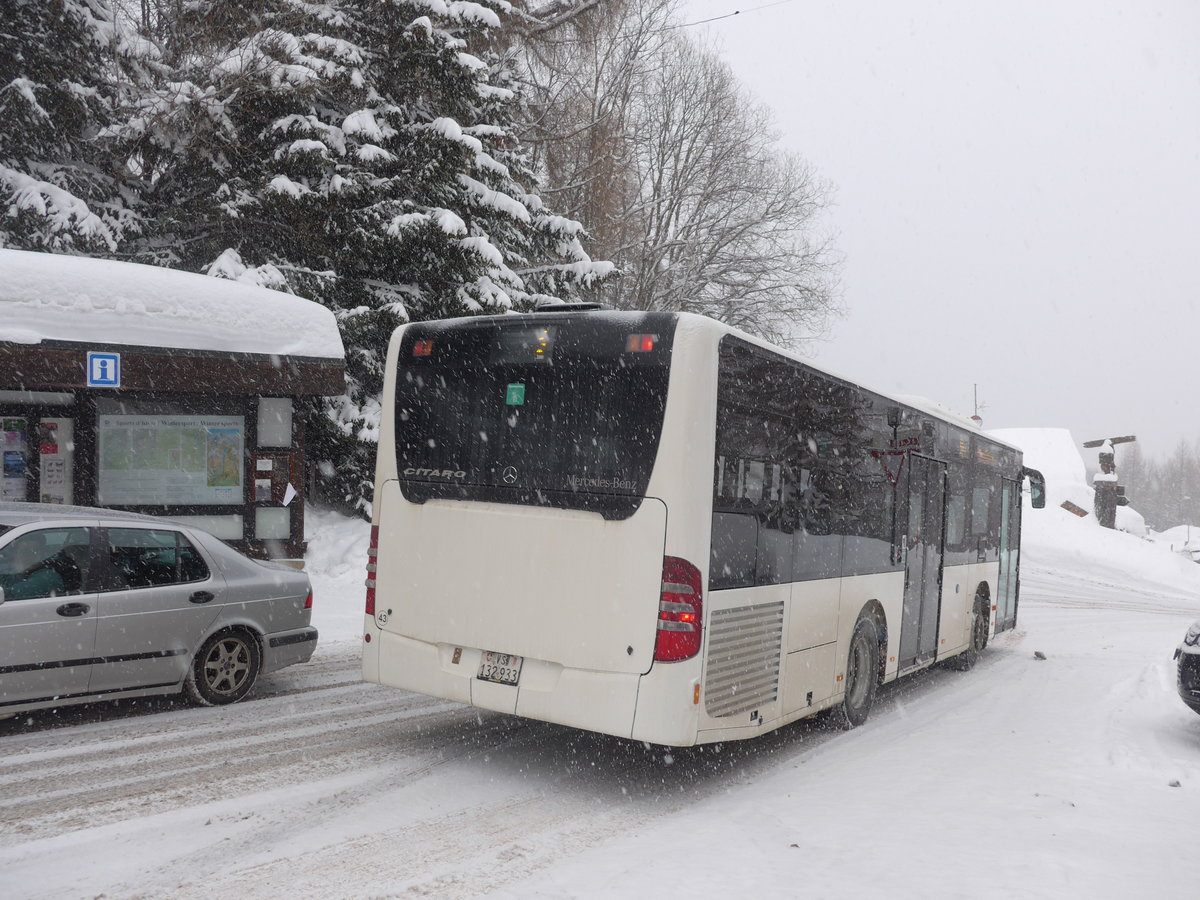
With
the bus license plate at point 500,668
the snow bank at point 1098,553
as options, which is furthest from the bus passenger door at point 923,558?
the snow bank at point 1098,553

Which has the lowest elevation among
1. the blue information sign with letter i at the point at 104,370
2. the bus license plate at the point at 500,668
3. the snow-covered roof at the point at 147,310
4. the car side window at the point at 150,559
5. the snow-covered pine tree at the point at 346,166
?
the bus license plate at the point at 500,668

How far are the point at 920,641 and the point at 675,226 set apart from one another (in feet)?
79.0

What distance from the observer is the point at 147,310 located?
13641 mm

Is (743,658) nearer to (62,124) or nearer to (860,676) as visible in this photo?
(860,676)

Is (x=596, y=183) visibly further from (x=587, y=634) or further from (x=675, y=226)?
(x=587, y=634)

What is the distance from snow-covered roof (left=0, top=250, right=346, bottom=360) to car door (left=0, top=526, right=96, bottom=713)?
267 inches

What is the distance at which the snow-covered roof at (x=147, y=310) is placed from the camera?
12781 mm

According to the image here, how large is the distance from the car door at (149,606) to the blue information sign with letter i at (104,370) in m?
6.25

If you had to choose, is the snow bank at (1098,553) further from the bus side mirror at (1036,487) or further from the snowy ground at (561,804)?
the snowy ground at (561,804)

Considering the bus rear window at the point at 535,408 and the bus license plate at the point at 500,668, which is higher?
the bus rear window at the point at 535,408

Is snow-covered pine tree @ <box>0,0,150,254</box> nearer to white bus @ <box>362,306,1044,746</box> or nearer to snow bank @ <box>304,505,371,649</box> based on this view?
snow bank @ <box>304,505,371,649</box>

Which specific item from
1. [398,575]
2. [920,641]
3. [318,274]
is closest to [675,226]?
[318,274]

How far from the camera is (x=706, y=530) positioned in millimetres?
6051

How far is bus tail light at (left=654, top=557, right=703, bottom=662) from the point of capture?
592cm
